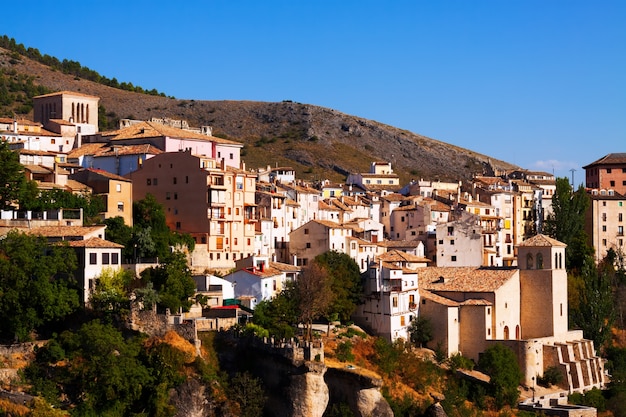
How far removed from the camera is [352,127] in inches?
6309

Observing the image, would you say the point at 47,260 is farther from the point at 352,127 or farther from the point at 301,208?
the point at 352,127

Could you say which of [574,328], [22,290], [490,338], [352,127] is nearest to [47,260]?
[22,290]

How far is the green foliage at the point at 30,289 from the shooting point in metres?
55.4

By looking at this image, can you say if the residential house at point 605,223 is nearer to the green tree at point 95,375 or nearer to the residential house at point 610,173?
the residential house at point 610,173

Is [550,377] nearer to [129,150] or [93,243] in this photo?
[93,243]

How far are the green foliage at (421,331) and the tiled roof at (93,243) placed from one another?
59.5 ft

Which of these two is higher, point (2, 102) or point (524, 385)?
point (2, 102)

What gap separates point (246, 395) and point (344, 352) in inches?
296

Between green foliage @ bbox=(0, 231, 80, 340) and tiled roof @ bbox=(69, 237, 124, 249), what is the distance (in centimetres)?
143

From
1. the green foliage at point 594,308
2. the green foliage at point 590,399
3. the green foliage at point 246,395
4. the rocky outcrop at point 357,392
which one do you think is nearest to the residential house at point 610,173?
the green foliage at point 594,308

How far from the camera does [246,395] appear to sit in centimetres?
5697

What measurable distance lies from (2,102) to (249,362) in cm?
7873

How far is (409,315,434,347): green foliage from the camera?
6869cm

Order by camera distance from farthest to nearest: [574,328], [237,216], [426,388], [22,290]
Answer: [574,328] → [237,216] → [426,388] → [22,290]
